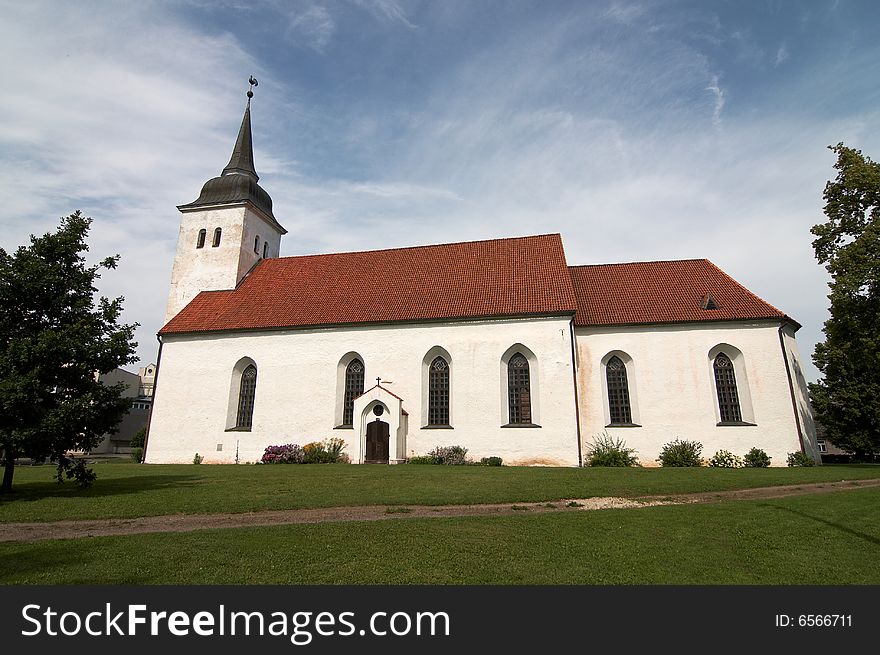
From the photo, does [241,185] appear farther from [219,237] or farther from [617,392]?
[617,392]

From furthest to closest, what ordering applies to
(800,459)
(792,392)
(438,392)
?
1. (438,392)
2. (792,392)
3. (800,459)

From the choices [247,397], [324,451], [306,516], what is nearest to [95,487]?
[306,516]

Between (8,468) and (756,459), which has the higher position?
(756,459)

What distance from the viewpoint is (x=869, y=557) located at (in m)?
6.78

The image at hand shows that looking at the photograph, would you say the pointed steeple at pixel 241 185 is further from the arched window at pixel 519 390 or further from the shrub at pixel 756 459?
the shrub at pixel 756 459

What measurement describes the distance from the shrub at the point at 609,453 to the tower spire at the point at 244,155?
2561 centimetres

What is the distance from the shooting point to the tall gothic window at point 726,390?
74.2ft

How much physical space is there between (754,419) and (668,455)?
4.10m

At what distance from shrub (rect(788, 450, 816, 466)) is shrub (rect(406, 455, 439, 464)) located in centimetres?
1469

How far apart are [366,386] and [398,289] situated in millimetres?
5391

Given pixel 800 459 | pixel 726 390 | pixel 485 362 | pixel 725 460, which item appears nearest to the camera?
pixel 800 459

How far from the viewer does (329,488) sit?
13.5 metres

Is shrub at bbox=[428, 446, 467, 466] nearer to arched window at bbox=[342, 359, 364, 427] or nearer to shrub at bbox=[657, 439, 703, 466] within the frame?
arched window at bbox=[342, 359, 364, 427]

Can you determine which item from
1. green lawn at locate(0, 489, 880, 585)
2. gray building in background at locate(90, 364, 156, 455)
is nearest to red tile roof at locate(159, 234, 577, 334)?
green lawn at locate(0, 489, 880, 585)
